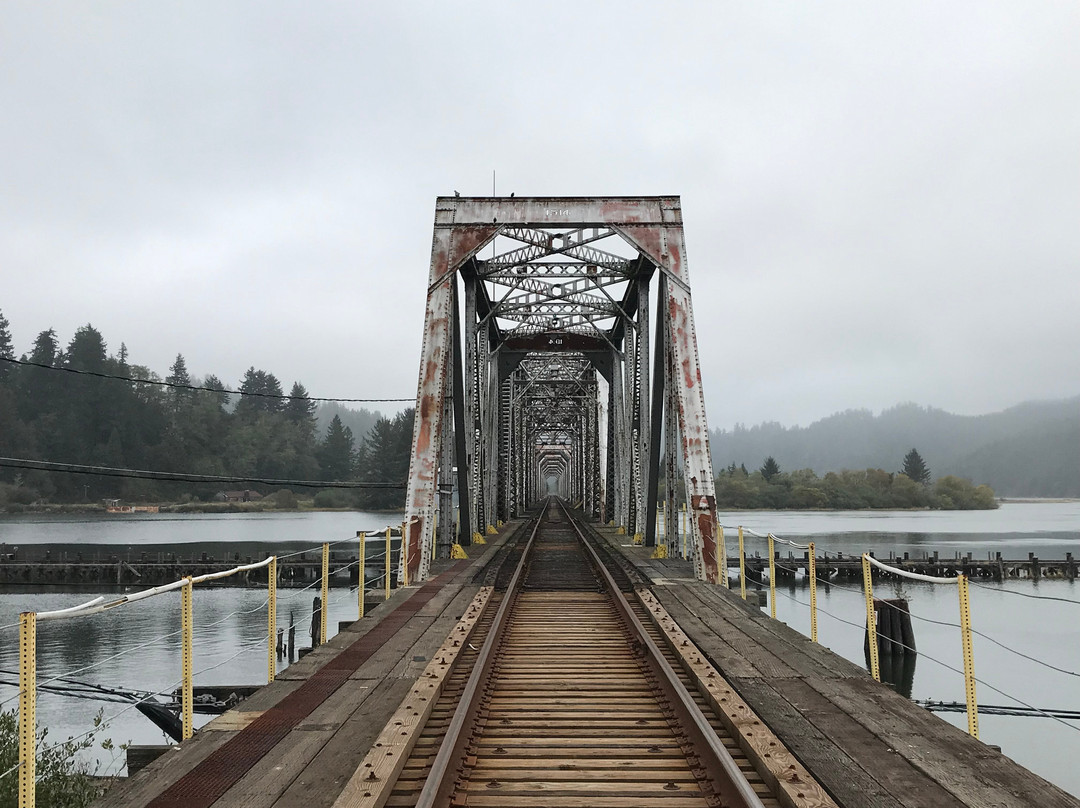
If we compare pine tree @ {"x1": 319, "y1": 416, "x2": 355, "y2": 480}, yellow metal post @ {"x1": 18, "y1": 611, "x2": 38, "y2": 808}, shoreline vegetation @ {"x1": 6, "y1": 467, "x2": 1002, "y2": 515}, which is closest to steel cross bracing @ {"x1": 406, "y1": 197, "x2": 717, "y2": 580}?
yellow metal post @ {"x1": 18, "y1": 611, "x2": 38, "y2": 808}

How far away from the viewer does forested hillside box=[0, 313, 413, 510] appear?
3711 inches

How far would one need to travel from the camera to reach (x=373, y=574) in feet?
127

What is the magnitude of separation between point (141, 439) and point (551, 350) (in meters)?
87.8

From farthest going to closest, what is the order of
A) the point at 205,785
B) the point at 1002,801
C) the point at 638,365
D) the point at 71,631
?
the point at 71,631 < the point at 638,365 < the point at 205,785 < the point at 1002,801

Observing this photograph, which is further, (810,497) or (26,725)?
(810,497)

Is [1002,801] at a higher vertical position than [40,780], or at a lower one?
higher

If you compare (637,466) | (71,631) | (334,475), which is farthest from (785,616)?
(334,475)

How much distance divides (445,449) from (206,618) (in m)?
20.3

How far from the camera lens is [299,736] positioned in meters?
4.92

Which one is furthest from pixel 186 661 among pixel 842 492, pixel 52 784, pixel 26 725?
pixel 842 492

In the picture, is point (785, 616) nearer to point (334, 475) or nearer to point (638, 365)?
point (638, 365)

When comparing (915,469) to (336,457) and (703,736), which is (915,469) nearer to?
(336,457)

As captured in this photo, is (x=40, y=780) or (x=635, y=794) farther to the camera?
(x=40, y=780)

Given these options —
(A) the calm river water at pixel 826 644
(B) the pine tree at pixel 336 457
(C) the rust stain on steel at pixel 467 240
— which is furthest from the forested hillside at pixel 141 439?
(C) the rust stain on steel at pixel 467 240
